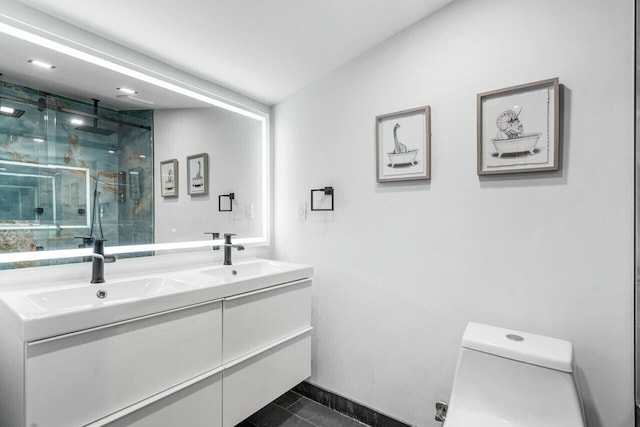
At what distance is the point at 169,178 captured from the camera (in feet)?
6.13

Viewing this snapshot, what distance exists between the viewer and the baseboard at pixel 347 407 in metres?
1.87

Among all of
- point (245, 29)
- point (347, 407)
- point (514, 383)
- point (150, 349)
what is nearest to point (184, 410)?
point (150, 349)

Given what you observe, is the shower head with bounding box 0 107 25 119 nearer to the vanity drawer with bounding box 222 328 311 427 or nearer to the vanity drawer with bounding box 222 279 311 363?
the vanity drawer with bounding box 222 279 311 363

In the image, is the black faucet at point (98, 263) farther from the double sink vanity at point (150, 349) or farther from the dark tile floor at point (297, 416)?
the dark tile floor at point (297, 416)

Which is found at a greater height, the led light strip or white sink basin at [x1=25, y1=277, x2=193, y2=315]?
the led light strip

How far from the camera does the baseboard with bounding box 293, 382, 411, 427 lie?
1867 millimetres

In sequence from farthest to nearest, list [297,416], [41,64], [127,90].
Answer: [297,416]
[127,90]
[41,64]

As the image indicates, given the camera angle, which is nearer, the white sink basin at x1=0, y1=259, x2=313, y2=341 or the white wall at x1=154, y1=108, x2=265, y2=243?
the white sink basin at x1=0, y1=259, x2=313, y2=341

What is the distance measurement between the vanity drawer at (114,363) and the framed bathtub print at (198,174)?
81 centimetres

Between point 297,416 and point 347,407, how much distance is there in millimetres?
307

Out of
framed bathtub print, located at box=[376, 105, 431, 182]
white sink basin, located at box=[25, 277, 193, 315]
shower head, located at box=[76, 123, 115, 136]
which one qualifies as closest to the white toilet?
framed bathtub print, located at box=[376, 105, 431, 182]

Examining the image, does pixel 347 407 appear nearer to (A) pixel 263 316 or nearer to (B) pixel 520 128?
(A) pixel 263 316

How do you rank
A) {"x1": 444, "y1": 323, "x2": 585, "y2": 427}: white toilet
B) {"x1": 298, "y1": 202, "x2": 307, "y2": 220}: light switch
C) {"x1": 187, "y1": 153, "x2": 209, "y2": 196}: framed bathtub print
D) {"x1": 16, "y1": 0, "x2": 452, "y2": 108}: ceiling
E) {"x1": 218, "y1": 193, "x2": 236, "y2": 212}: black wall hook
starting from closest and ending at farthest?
{"x1": 444, "y1": 323, "x2": 585, "y2": 427}: white toilet → {"x1": 16, "y1": 0, "x2": 452, "y2": 108}: ceiling → {"x1": 187, "y1": 153, "x2": 209, "y2": 196}: framed bathtub print → {"x1": 218, "y1": 193, "x2": 236, "y2": 212}: black wall hook → {"x1": 298, "y1": 202, "x2": 307, "y2": 220}: light switch

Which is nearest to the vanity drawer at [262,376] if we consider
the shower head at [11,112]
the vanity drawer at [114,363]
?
the vanity drawer at [114,363]
